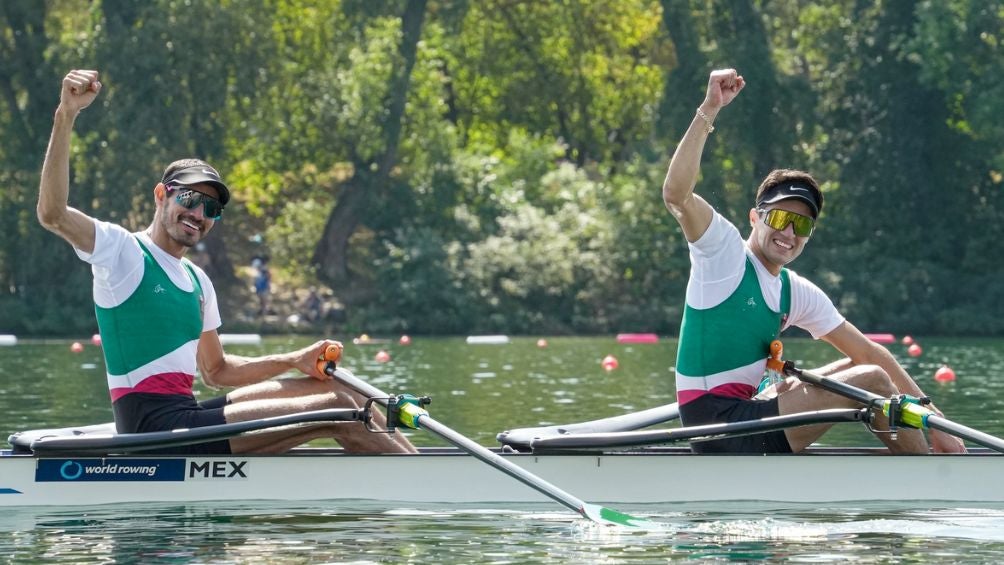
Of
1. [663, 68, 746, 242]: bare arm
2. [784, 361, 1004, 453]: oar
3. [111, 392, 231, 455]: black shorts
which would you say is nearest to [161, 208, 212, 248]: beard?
[111, 392, 231, 455]: black shorts

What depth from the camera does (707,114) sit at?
9180mm

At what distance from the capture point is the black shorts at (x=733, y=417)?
9836 millimetres

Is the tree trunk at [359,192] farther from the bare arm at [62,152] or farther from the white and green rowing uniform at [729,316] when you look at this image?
the bare arm at [62,152]

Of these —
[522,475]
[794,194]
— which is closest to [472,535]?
[522,475]

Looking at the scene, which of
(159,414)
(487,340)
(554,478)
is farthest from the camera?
(487,340)

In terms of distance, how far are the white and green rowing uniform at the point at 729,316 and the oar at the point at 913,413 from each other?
1.26 feet

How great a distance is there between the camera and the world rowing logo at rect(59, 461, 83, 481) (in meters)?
9.98

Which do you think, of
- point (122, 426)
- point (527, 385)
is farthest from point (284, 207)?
point (122, 426)

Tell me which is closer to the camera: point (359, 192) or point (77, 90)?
point (77, 90)

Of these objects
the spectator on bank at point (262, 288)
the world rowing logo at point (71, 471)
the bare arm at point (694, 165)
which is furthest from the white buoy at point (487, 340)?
the bare arm at point (694, 165)

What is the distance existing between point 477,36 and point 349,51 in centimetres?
1080

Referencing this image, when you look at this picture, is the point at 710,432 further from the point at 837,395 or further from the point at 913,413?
the point at 913,413

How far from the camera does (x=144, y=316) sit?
9664mm

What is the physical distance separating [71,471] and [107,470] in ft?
0.69
